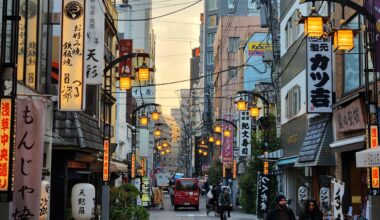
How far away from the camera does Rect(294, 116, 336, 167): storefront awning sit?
22578 mm

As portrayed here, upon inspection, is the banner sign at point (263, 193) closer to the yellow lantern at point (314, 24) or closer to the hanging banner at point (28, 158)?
the yellow lantern at point (314, 24)

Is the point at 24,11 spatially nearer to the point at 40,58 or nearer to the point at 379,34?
the point at 40,58

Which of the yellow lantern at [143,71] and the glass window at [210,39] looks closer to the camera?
the yellow lantern at [143,71]

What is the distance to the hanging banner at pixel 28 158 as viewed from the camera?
1188cm

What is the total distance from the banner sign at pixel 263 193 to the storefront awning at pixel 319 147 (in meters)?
3.05

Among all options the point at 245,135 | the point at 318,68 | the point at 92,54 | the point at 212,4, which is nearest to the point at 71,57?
the point at 92,54

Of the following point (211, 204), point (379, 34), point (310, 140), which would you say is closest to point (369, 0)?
point (379, 34)

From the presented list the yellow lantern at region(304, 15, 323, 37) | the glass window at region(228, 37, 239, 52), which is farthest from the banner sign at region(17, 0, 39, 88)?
the glass window at region(228, 37, 239, 52)

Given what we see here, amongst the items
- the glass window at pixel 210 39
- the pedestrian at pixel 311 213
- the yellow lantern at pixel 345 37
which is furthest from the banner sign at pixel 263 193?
the glass window at pixel 210 39

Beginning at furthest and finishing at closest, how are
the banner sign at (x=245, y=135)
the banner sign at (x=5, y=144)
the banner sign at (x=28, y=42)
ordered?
the banner sign at (x=245, y=135) → the banner sign at (x=28, y=42) → the banner sign at (x=5, y=144)

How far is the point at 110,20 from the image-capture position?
35.1m

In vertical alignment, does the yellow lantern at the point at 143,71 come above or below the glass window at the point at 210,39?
below

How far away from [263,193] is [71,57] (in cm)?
1313

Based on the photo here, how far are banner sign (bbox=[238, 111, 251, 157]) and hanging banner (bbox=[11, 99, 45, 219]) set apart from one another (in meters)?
29.1
